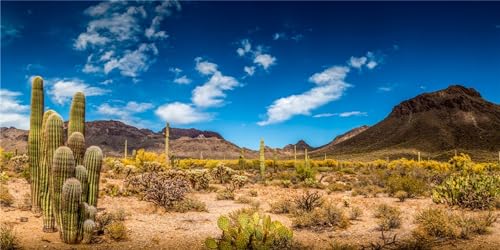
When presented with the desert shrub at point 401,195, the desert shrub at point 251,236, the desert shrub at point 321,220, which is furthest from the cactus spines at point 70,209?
the desert shrub at point 401,195

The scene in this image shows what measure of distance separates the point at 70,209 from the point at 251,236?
138 inches

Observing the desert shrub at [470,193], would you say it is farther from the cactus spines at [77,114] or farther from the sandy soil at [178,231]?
the cactus spines at [77,114]

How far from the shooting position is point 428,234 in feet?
29.5

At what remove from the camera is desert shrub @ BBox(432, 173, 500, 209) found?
486 inches

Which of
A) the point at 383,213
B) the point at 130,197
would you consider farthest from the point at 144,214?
the point at 383,213

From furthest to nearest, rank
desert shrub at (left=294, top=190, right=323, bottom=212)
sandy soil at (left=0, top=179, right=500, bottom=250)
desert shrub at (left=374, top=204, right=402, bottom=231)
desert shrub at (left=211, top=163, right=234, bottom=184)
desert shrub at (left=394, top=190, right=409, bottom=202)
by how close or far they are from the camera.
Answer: desert shrub at (left=211, top=163, right=234, bottom=184), desert shrub at (left=394, top=190, right=409, bottom=202), desert shrub at (left=294, top=190, right=323, bottom=212), desert shrub at (left=374, top=204, right=402, bottom=231), sandy soil at (left=0, top=179, right=500, bottom=250)

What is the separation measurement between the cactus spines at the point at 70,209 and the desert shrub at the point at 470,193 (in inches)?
403

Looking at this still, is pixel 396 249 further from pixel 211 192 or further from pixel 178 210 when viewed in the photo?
pixel 211 192

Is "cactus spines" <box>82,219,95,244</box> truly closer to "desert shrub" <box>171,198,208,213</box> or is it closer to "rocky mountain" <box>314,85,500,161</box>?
"desert shrub" <box>171,198,208,213</box>

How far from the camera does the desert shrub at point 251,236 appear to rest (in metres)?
6.87

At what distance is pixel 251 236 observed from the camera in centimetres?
707

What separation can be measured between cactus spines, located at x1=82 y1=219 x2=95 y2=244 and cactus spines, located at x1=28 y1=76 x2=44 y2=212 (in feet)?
8.37

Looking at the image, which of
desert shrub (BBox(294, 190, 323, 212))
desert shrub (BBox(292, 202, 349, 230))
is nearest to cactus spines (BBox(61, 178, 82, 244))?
desert shrub (BBox(292, 202, 349, 230))

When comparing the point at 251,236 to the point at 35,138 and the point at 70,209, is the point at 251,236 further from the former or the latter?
the point at 35,138
